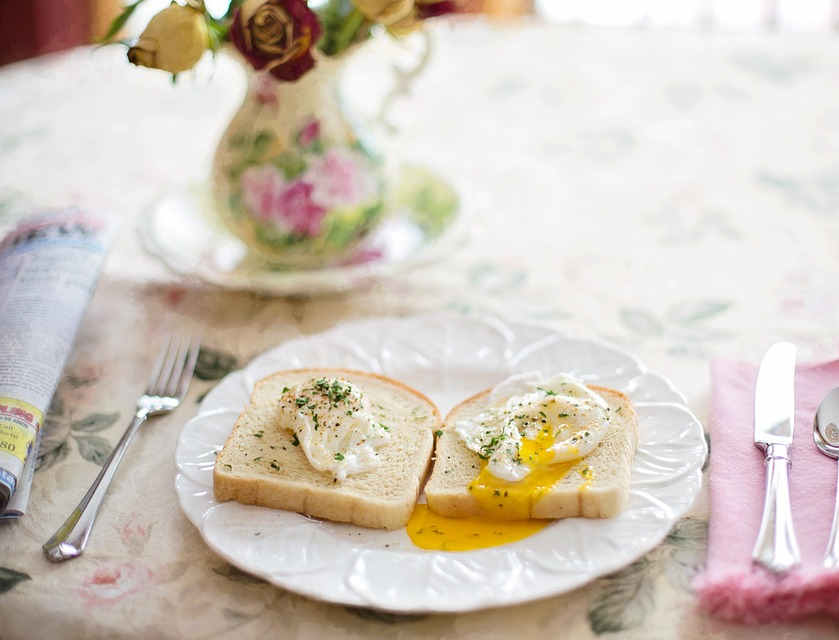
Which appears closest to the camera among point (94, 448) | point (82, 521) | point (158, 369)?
point (82, 521)

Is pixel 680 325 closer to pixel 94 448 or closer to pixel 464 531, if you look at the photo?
pixel 464 531

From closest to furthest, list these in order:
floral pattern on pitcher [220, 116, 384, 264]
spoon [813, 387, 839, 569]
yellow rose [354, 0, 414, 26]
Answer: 1. spoon [813, 387, 839, 569]
2. yellow rose [354, 0, 414, 26]
3. floral pattern on pitcher [220, 116, 384, 264]

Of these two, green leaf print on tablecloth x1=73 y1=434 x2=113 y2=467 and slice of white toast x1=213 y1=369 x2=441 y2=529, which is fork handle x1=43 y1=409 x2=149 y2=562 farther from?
slice of white toast x1=213 y1=369 x2=441 y2=529

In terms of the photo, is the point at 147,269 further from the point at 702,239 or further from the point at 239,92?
the point at 702,239

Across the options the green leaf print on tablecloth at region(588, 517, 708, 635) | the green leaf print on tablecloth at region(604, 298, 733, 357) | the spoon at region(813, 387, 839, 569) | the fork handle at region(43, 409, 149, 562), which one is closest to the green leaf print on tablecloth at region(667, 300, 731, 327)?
the green leaf print on tablecloth at region(604, 298, 733, 357)

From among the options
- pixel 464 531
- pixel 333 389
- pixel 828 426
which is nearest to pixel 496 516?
pixel 464 531

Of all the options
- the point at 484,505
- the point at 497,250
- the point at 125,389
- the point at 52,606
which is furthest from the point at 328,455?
the point at 497,250

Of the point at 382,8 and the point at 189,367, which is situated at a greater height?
the point at 382,8
